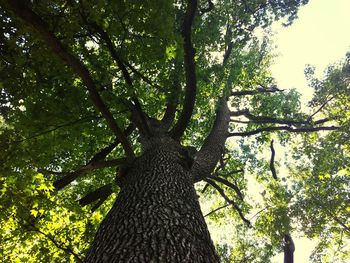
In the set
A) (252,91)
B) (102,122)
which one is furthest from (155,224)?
(252,91)

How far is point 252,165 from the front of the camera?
1313 centimetres

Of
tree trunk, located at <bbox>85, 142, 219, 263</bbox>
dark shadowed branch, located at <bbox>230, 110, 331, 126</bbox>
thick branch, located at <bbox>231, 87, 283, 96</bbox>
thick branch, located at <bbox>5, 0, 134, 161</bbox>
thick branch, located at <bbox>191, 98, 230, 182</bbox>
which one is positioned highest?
thick branch, located at <bbox>231, 87, 283, 96</bbox>

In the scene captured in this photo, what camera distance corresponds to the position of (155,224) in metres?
3.48

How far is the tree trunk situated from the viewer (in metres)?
2.96

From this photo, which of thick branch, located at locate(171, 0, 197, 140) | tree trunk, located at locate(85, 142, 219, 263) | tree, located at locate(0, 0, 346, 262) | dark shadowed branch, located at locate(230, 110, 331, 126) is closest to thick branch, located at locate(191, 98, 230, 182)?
tree, located at locate(0, 0, 346, 262)

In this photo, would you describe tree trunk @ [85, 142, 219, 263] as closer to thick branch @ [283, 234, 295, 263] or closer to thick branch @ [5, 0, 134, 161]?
thick branch @ [5, 0, 134, 161]

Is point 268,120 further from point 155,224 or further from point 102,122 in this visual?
point 155,224

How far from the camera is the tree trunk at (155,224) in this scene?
2.96 meters

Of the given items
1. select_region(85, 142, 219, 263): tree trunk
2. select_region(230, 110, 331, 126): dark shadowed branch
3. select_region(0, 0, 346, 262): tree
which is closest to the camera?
select_region(85, 142, 219, 263): tree trunk

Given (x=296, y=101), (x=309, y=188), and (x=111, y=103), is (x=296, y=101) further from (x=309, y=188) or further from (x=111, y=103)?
(x=111, y=103)

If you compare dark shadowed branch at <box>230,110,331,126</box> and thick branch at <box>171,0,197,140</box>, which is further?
dark shadowed branch at <box>230,110,331,126</box>

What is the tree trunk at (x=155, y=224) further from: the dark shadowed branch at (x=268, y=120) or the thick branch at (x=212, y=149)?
the dark shadowed branch at (x=268, y=120)

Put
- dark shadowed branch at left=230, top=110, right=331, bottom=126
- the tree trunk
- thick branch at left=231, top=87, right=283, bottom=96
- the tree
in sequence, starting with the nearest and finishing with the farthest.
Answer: the tree trunk, the tree, dark shadowed branch at left=230, top=110, right=331, bottom=126, thick branch at left=231, top=87, right=283, bottom=96

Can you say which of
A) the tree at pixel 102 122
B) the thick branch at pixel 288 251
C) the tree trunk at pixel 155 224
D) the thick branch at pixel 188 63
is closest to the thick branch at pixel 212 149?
the tree at pixel 102 122
